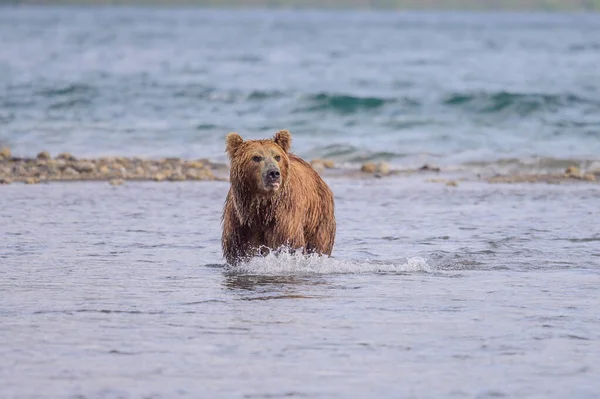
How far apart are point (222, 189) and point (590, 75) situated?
1041 inches

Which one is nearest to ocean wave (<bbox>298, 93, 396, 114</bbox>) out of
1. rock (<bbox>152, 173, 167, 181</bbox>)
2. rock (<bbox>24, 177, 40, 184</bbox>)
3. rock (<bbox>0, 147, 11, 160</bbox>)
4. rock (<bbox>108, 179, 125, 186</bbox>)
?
rock (<bbox>0, 147, 11, 160</bbox>)

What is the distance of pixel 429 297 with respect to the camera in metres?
9.09

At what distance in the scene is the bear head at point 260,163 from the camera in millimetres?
9875

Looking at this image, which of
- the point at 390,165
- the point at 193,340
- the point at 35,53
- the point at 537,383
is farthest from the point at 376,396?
the point at 35,53

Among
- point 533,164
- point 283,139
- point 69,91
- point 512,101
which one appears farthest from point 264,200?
point 69,91

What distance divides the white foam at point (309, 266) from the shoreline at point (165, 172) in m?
6.60

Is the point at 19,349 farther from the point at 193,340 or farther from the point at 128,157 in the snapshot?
the point at 128,157

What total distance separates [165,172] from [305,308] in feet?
30.4

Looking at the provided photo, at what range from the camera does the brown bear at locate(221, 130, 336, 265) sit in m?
9.96

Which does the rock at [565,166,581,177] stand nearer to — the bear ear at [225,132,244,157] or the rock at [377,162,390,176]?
the rock at [377,162,390,176]

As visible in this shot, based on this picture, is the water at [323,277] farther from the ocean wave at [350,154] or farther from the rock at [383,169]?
the rock at [383,169]

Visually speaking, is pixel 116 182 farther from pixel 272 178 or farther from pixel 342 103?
pixel 342 103

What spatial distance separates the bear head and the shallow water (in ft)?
2.00

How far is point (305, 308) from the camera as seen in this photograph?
8.66 meters
